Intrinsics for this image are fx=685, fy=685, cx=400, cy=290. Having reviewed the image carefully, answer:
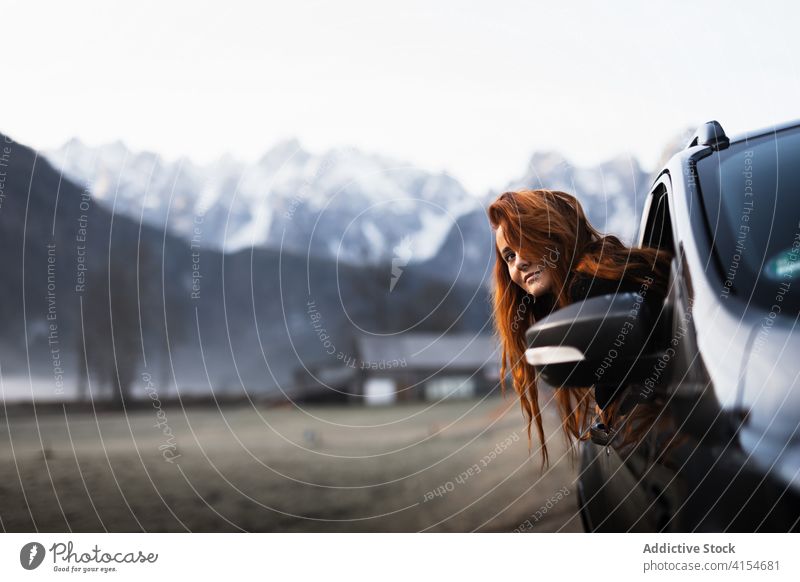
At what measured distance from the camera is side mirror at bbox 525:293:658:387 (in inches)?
48.4

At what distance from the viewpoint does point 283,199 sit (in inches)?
96.9

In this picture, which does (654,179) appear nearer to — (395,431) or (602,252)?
(602,252)

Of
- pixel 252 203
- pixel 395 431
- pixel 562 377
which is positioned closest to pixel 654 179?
pixel 562 377

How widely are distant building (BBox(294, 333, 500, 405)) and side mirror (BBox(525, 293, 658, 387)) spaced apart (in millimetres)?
987

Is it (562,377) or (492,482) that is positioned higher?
(562,377)

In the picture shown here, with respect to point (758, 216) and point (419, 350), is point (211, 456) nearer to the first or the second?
point (419, 350)

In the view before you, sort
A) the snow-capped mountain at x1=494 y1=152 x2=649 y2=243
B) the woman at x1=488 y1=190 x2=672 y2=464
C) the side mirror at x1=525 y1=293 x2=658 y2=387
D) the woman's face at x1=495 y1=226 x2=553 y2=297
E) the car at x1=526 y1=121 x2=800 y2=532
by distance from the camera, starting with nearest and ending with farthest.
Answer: the car at x1=526 y1=121 x2=800 y2=532, the side mirror at x1=525 y1=293 x2=658 y2=387, the woman at x1=488 y1=190 x2=672 y2=464, the woman's face at x1=495 y1=226 x2=553 y2=297, the snow-capped mountain at x1=494 y1=152 x2=649 y2=243

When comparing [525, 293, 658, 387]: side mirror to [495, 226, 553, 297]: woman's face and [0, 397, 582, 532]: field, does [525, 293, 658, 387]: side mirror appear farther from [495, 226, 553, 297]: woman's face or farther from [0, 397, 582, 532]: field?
[0, 397, 582, 532]: field

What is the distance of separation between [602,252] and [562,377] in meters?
0.54

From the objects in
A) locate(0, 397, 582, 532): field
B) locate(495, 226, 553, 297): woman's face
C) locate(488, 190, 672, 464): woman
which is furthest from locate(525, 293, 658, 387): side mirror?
locate(0, 397, 582, 532): field

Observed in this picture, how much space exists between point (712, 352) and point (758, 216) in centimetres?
40

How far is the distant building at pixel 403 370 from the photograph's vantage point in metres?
2.33

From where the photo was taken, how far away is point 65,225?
2.42m

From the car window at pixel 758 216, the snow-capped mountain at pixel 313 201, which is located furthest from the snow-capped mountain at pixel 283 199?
the car window at pixel 758 216
